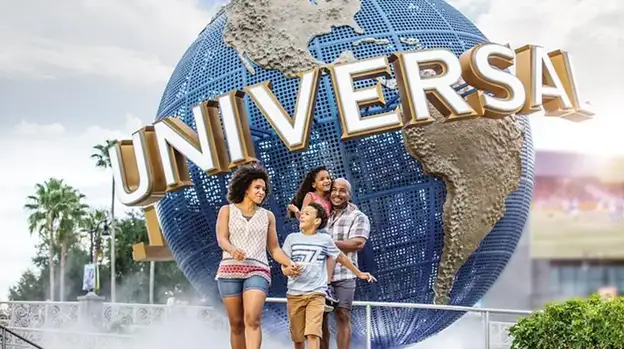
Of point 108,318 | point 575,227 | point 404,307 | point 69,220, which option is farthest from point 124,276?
point 575,227

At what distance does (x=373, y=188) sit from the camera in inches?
294

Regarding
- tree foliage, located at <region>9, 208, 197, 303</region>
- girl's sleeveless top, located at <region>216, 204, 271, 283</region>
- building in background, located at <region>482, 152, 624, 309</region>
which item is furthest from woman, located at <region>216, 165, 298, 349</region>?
tree foliage, located at <region>9, 208, 197, 303</region>

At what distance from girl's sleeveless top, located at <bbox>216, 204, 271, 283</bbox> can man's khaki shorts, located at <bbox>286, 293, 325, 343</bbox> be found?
0.35m

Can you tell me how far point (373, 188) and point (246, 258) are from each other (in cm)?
262

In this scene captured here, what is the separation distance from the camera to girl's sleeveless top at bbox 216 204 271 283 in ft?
16.6

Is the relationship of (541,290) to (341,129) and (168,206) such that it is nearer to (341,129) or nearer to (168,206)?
Answer: (341,129)

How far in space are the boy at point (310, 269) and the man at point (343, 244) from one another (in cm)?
50

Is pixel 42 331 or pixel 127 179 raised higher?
pixel 127 179

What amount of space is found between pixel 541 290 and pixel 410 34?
15.1 ft

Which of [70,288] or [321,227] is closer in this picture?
[321,227]

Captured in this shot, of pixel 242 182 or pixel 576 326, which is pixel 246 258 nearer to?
pixel 242 182

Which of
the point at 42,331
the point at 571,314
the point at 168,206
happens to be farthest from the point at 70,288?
the point at 571,314

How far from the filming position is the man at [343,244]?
231 inches

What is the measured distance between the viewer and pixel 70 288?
43938mm
